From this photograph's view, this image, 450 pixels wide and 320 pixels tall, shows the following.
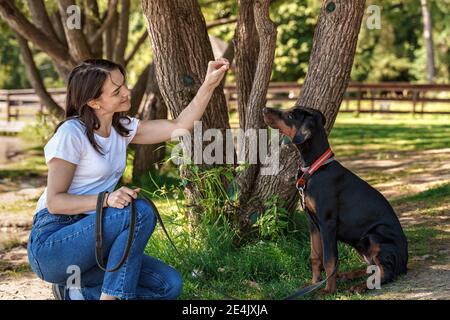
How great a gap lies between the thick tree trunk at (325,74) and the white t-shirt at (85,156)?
186 centimetres

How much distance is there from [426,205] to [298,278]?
10.5 ft

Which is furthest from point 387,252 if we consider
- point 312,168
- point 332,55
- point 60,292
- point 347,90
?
point 347,90

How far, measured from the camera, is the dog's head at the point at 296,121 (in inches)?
209

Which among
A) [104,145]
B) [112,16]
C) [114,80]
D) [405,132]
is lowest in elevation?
[405,132]

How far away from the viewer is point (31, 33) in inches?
434

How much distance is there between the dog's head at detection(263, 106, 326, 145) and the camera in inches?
209

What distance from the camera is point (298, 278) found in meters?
5.75

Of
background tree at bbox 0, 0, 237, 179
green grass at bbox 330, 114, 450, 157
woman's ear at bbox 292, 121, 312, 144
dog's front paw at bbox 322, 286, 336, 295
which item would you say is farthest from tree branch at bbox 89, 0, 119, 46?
dog's front paw at bbox 322, 286, 336, 295

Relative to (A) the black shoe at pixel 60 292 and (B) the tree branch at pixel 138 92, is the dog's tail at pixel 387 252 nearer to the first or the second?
(A) the black shoe at pixel 60 292

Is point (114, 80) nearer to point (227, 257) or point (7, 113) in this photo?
point (227, 257)

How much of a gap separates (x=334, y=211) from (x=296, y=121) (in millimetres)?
672

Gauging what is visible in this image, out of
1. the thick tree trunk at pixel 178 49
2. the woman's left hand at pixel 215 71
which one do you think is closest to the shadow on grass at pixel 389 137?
the thick tree trunk at pixel 178 49

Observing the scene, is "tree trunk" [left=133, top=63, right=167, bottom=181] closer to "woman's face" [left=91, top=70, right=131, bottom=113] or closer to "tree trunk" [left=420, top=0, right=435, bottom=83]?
"woman's face" [left=91, top=70, right=131, bottom=113]
